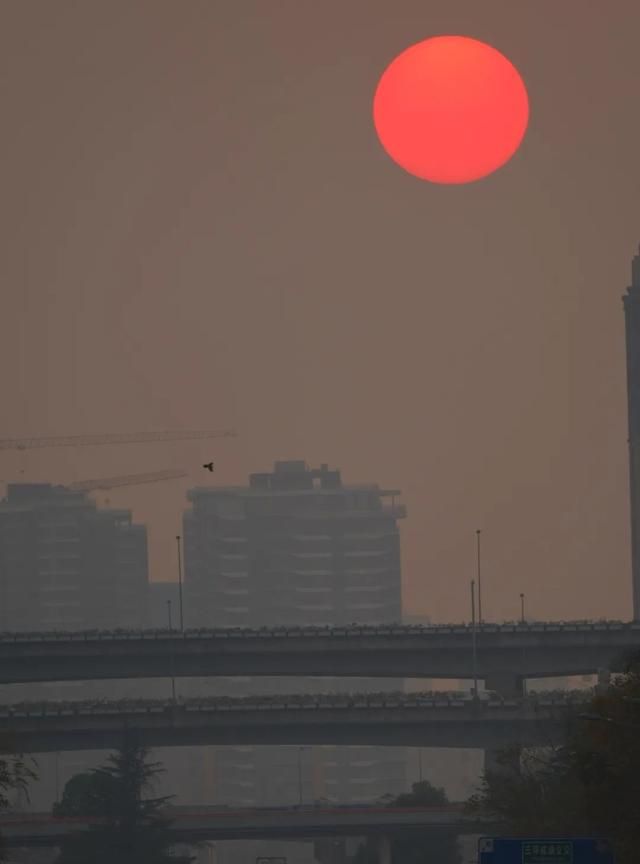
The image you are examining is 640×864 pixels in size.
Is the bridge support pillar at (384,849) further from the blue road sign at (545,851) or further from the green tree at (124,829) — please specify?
the blue road sign at (545,851)

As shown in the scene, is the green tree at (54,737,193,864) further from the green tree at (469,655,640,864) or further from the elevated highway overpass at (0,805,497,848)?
the green tree at (469,655,640,864)

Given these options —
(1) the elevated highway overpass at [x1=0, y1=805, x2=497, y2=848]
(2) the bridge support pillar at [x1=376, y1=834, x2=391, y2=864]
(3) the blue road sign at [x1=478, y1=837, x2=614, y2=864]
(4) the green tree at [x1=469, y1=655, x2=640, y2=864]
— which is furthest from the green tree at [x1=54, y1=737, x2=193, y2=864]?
(3) the blue road sign at [x1=478, y1=837, x2=614, y2=864]

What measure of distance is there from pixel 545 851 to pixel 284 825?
108779mm

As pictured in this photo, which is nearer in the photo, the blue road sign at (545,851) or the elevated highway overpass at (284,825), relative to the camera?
the blue road sign at (545,851)

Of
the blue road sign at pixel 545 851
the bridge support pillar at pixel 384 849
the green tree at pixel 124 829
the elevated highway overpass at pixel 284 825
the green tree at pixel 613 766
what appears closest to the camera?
the blue road sign at pixel 545 851

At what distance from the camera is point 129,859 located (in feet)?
602

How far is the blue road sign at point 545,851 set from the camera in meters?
77.2

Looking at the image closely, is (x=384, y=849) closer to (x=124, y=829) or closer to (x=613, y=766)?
(x=124, y=829)

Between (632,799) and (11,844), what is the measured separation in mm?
89839

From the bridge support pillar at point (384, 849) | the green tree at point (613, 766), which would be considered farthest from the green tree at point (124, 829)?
the green tree at point (613, 766)

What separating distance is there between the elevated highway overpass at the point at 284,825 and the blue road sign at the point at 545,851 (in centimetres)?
10243

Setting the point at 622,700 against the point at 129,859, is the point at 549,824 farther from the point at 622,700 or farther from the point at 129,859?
the point at 129,859

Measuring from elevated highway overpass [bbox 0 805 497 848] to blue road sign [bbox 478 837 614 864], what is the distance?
10243 centimetres

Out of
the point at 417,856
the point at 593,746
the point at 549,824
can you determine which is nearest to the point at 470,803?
→ the point at 549,824
